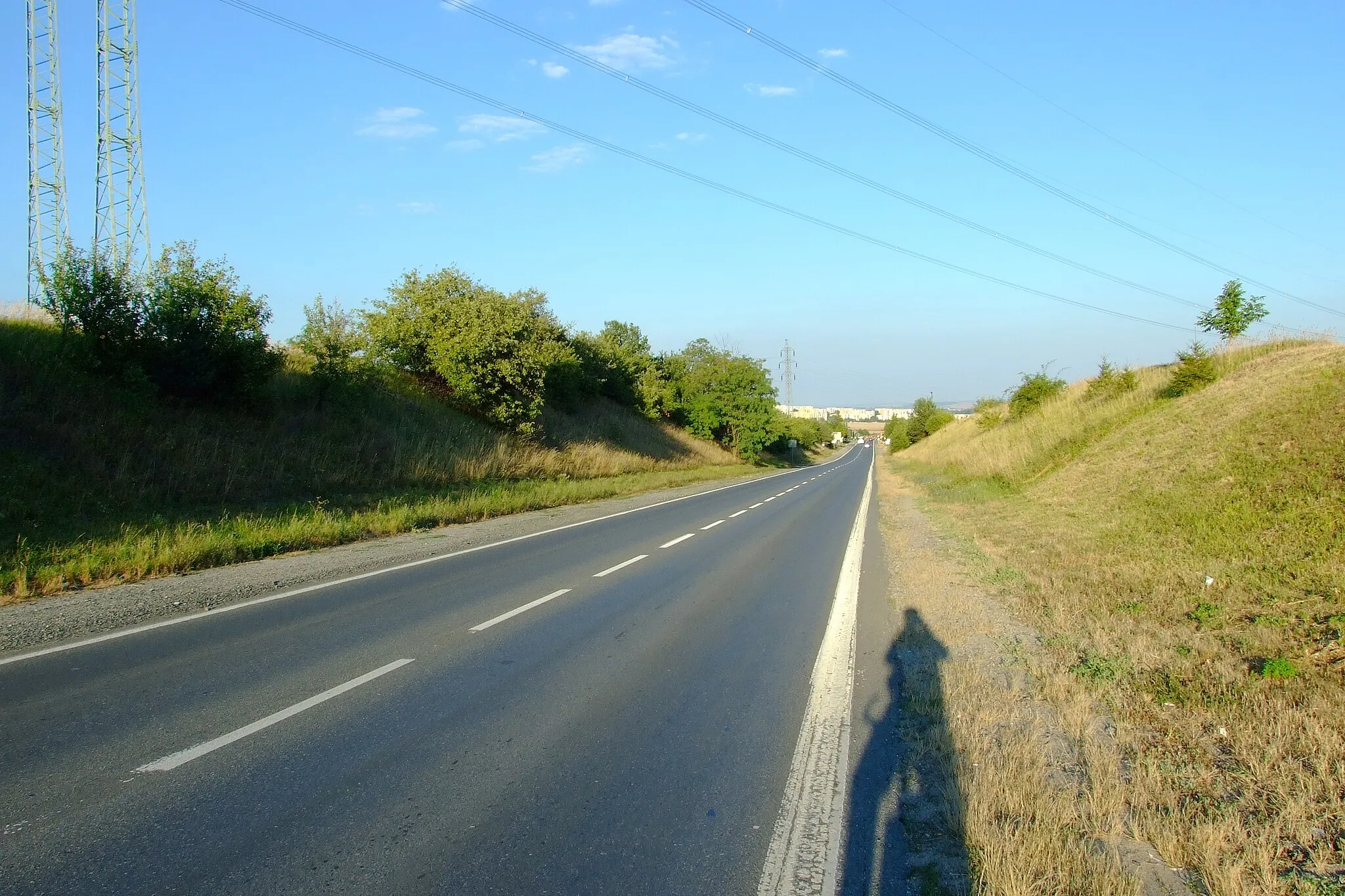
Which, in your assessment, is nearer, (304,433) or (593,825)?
(593,825)

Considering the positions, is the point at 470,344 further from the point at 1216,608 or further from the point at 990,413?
the point at 990,413

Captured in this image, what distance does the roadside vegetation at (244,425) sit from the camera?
12531 millimetres

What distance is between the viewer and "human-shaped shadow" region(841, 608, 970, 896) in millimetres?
3457

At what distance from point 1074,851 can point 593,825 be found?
7.44ft

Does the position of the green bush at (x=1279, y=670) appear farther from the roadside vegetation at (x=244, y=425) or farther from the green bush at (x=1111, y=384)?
the green bush at (x=1111, y=384)

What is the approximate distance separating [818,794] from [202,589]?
875 centimetres

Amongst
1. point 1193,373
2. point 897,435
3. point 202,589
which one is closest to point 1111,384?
point 1193,373

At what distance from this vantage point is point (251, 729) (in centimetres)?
506

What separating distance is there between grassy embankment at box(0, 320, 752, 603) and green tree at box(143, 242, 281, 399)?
724mm

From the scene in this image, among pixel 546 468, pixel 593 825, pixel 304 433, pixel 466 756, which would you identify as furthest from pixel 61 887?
pixel 546 468

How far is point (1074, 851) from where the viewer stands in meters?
3.50

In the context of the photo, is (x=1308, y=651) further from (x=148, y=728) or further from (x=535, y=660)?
(x=148, y=728)

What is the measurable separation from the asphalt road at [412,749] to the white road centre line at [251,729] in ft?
0.06

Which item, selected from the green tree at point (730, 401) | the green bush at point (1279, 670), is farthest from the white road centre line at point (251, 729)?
the green tree at point (730, 401)
